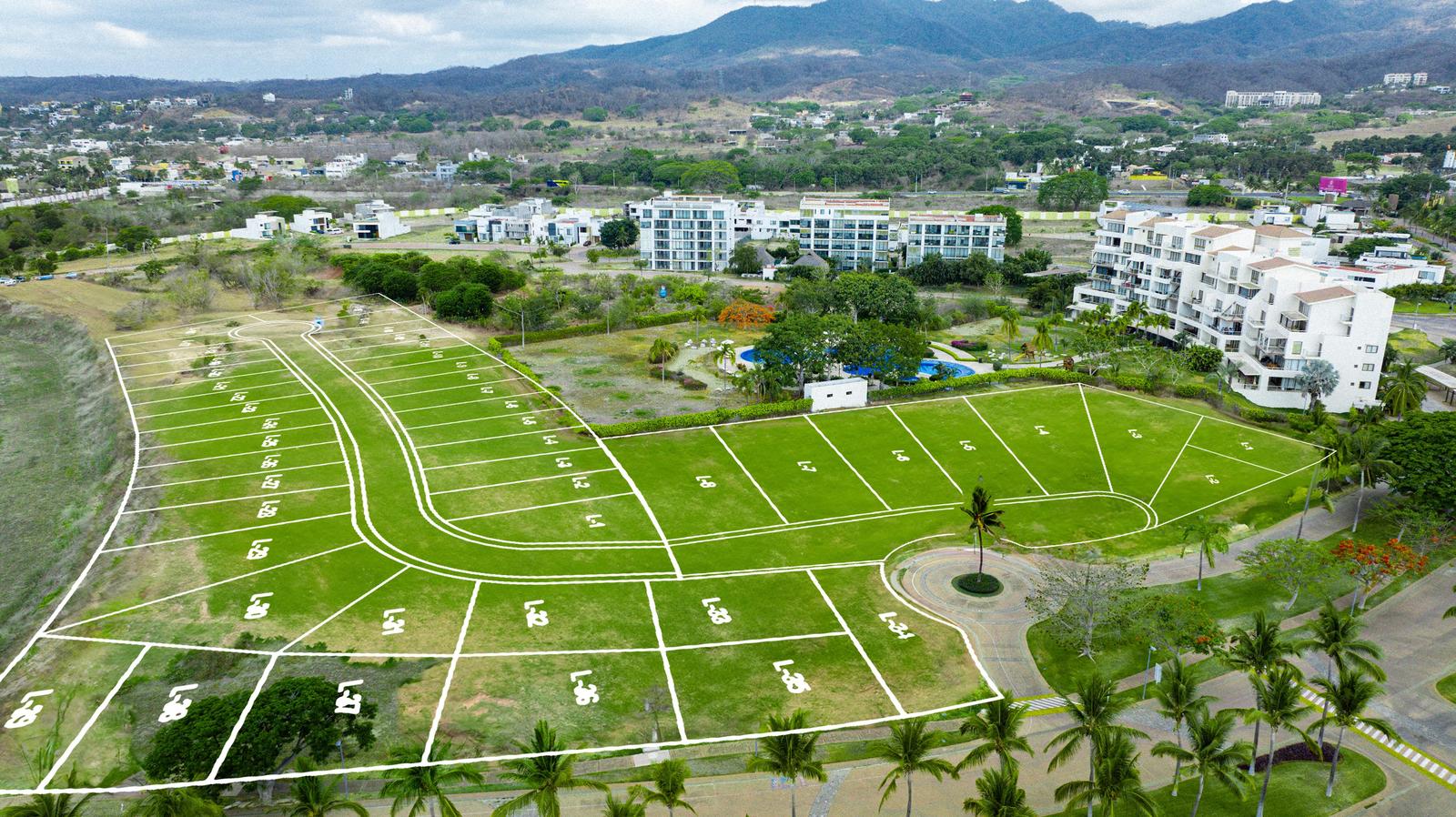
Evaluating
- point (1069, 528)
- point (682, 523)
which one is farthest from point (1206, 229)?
point (682, 523)

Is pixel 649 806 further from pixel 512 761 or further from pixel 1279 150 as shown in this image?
pixel 1279 150

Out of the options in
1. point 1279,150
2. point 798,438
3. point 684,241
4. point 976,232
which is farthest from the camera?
point 1279,150

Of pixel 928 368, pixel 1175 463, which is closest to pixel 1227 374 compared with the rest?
pixel 1175 463

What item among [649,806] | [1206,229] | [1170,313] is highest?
[1206,229]

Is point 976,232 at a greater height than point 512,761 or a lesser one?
greater

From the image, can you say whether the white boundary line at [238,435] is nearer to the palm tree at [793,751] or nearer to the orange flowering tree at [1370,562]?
the palm tree at [793,751]

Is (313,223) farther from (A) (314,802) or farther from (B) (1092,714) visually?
(B) (1092,714)
